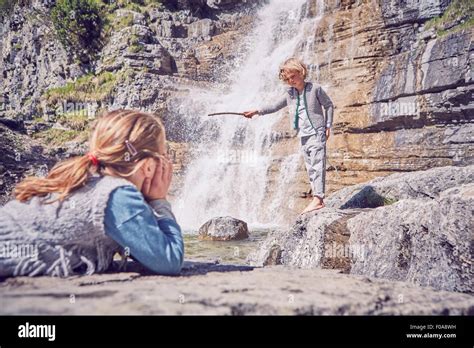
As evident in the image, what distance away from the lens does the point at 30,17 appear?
3588 cm

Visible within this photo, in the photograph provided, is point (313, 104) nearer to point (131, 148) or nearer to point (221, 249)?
point (131, 148)

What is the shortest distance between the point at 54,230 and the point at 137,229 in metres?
0.46

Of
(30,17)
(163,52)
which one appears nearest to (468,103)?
(163,52)

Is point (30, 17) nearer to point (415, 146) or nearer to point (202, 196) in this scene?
point (202, 196)

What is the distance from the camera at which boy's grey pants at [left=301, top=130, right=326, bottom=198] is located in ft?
21.1

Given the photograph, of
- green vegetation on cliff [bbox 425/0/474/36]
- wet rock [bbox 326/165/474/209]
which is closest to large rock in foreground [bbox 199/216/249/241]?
wet rock [bbox 326/165/474/209]

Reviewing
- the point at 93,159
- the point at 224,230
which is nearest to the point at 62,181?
the point at 93,159

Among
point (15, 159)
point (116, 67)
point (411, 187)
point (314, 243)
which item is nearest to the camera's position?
point (314, 243)

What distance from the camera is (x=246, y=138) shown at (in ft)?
66.8

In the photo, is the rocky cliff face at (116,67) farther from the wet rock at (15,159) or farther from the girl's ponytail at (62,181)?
the girl's ponytail at (62,181)

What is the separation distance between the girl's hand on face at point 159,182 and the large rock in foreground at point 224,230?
9.32 meters

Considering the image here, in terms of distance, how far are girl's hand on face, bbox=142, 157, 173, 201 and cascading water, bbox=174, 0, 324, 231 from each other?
1314 cm

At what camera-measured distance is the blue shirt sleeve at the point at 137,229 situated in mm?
2328
